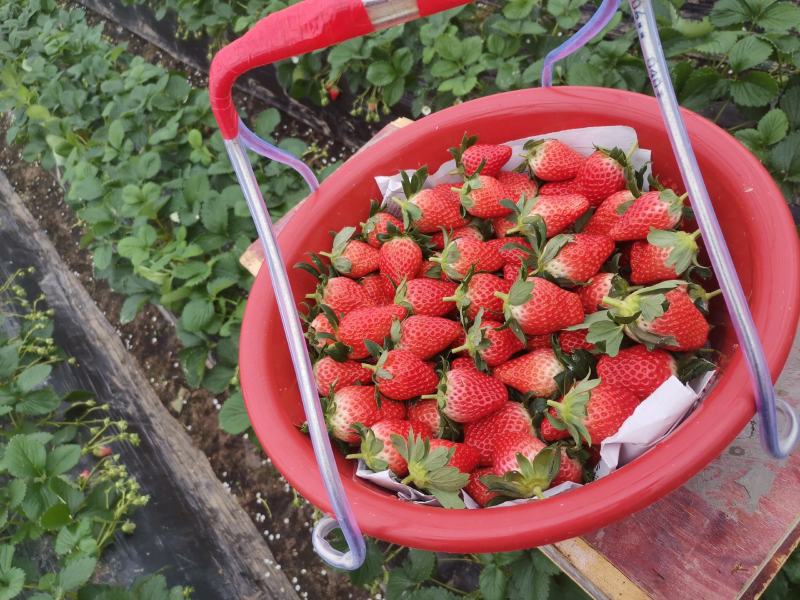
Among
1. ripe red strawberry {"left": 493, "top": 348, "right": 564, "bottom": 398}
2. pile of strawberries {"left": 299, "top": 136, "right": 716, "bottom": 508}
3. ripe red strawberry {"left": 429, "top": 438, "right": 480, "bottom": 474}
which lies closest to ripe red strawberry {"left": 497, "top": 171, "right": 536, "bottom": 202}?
pile of strawberries {"left": 299, "top": 136, "right": 716, "bottom": 508}

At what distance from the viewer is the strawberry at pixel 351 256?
2.92 feet

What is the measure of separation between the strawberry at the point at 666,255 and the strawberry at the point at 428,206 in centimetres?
25

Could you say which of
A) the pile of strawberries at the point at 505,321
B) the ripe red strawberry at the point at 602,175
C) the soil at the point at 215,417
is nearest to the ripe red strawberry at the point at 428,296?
the pile of strawberries at the point at 505,321

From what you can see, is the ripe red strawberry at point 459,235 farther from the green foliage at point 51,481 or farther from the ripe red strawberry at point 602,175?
the green foliage at point 51,481

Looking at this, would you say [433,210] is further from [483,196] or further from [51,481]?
[51,481]

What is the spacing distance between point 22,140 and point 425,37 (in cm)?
170

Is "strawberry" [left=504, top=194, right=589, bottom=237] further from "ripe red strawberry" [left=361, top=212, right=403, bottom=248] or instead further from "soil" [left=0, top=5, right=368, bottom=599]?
"soil" [left=0, top=5, right=368, bottom=599]

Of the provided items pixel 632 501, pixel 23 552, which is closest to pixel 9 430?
pixel 23 552

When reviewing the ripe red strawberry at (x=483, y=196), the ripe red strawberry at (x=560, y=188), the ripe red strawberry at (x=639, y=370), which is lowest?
the ripe red strawberry at (x=639, y=370)

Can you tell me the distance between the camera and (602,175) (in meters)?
0.83

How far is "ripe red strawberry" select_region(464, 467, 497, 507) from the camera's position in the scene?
729mm

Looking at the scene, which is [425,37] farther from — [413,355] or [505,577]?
[505,577]

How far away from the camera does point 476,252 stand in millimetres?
824

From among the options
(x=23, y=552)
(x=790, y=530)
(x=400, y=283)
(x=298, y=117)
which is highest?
(x=400, y=283)
